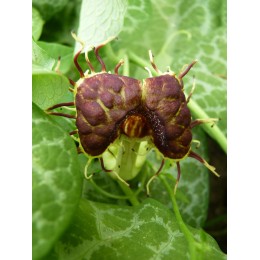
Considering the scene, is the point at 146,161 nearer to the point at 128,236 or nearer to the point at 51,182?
the point at 128,236

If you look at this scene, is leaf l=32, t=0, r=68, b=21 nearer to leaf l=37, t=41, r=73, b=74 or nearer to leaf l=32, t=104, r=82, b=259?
leaf l=37, t=41, r=73, b=74

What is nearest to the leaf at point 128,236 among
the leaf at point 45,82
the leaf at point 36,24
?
the leaf at point 45,82

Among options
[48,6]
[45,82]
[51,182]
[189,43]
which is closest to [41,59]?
[45,82]

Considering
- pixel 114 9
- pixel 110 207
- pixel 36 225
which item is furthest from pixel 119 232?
pixel 114 9

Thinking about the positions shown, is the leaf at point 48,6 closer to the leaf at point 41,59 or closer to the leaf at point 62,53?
the leaf at point 62,53

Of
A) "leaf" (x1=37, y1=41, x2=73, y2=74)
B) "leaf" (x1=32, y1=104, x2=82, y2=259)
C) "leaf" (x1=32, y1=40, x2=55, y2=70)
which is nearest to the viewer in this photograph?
"leaf" (x1=32, y1=104, x2=82, y2=259)

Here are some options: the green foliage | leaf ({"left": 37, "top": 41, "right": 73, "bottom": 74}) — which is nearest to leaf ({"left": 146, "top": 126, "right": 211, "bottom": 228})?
the green foliage

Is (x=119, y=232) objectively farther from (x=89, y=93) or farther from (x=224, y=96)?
(x=224, y=96)
